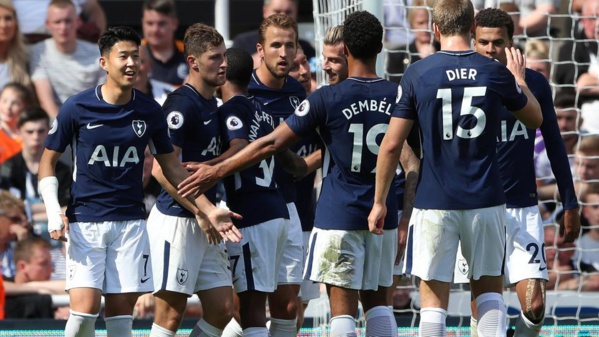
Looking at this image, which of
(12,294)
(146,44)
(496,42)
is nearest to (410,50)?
(146,44)

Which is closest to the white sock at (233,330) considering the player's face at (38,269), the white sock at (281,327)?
the white sock at (281,327)

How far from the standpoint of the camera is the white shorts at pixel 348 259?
6492 mm

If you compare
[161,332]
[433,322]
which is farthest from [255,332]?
[433,322]

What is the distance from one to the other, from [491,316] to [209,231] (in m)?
1.72

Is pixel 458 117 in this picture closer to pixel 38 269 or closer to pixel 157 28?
pixel 157 28

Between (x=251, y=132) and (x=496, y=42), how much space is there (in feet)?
5.62

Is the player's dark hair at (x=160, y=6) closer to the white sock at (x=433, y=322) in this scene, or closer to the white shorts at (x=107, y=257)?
the white shorts at (x=107, y=257)

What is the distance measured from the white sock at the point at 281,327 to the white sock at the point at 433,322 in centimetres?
139

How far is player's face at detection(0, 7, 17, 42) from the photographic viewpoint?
35.6ft

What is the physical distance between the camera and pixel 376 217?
243 inches

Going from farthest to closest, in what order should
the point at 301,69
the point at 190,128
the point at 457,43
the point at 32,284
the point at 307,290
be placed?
the point at 32,284 < the point at 301,69 < the point at 307,290 < the point at 190,128 < the point at 457,43

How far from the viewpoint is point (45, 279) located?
10547 mm

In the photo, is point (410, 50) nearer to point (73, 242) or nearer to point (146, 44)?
point (146, 44)

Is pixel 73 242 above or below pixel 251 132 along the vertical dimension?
below
